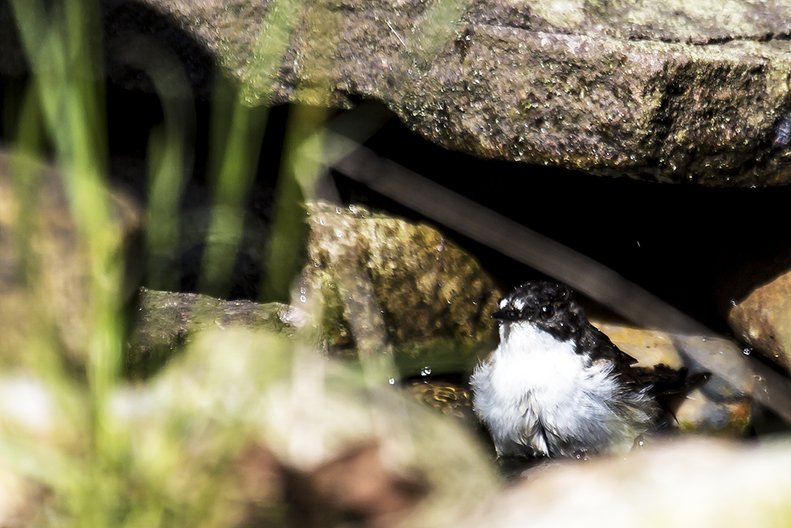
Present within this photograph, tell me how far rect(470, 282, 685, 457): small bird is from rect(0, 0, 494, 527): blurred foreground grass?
1394mm

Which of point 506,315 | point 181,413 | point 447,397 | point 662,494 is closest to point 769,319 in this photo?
point 506,315

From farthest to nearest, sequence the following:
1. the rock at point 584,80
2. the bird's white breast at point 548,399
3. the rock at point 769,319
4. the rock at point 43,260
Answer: the rock at point 769,319 < the bird's white breast at point 548,399 < the rock at point 584,80 < the rock at point 43,260

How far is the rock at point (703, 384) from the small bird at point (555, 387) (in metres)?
0.35

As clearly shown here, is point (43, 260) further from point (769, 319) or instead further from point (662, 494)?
point (769, 319)

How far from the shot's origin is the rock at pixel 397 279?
5148mm

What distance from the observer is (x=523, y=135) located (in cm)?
428

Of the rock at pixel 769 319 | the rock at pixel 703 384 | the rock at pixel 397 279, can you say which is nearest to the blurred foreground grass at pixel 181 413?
the rock at pixel 397 279

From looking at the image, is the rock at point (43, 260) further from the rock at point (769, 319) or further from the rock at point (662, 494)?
the rock at point (769, 319)

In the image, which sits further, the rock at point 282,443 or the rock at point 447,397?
the rock at point 447,397

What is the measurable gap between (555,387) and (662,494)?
2597 millimetres

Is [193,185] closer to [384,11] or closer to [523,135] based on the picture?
[384,11]

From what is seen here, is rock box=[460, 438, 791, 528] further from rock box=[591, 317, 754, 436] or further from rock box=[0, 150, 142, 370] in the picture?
rock box=[591, 317, 754, 436]

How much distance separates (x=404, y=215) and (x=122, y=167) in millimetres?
1911

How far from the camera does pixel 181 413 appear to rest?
229 cm
